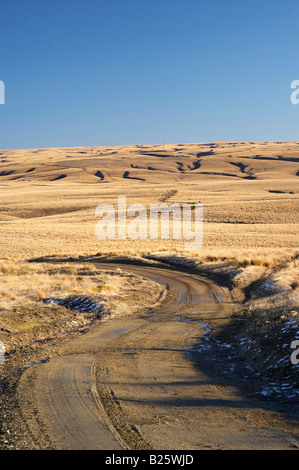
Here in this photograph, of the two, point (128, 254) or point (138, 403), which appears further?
point (128, 254)

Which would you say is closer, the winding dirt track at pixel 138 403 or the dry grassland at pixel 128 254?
the winding dirt track at pixel 138 403

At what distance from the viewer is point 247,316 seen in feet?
52.1

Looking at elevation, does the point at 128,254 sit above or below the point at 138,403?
below

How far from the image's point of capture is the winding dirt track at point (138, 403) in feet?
21.8


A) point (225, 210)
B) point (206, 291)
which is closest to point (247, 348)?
point (206, 291)

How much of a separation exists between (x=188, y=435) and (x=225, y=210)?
71793 millimetres

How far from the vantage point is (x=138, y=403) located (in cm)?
818

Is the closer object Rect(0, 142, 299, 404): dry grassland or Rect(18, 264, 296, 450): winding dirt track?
Rect(18, 264, 296, 450): winding dirt track

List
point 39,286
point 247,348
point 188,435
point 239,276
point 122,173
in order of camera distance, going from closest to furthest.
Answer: point 188,435 → point 247,348 → point 39,286 → point 239,276 → point 122,173

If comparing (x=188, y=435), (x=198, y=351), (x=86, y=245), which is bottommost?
(x=86, y=245)

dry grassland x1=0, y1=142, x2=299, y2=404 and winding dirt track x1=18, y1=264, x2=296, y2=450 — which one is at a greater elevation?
winding dirt track x1=18, y1=264, x2=296, y2=450

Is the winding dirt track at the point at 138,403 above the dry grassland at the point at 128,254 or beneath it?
above

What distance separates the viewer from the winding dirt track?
6652 mm

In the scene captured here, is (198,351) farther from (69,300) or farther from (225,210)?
(225,210)
